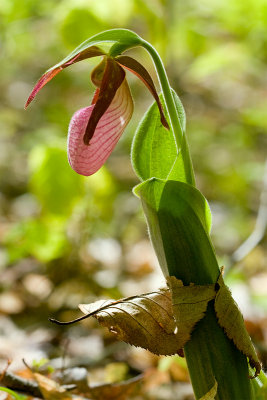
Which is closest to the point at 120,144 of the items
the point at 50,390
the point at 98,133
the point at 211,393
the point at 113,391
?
the point at 113,391

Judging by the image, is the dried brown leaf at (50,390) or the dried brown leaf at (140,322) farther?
the dried brown leaf at (50,390)

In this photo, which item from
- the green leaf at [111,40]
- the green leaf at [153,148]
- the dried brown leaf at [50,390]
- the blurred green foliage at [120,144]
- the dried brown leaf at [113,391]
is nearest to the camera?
the green leaf at [111,40]

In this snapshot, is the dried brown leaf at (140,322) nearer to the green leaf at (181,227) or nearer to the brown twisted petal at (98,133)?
the green leaf at (181,227)

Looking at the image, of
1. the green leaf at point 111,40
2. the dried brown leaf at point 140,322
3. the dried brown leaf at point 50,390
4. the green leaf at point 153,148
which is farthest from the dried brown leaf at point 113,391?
the green leaf at point 111,40

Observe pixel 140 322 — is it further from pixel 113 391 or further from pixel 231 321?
pixel 113 391

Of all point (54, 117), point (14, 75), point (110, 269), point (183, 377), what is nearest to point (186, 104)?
point (54, 117)

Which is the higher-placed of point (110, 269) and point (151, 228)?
point (110, 269)

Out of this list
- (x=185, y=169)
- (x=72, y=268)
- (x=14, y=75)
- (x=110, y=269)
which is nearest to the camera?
(x=185, y=169)

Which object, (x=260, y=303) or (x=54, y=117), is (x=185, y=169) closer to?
(x=260, y=303)
